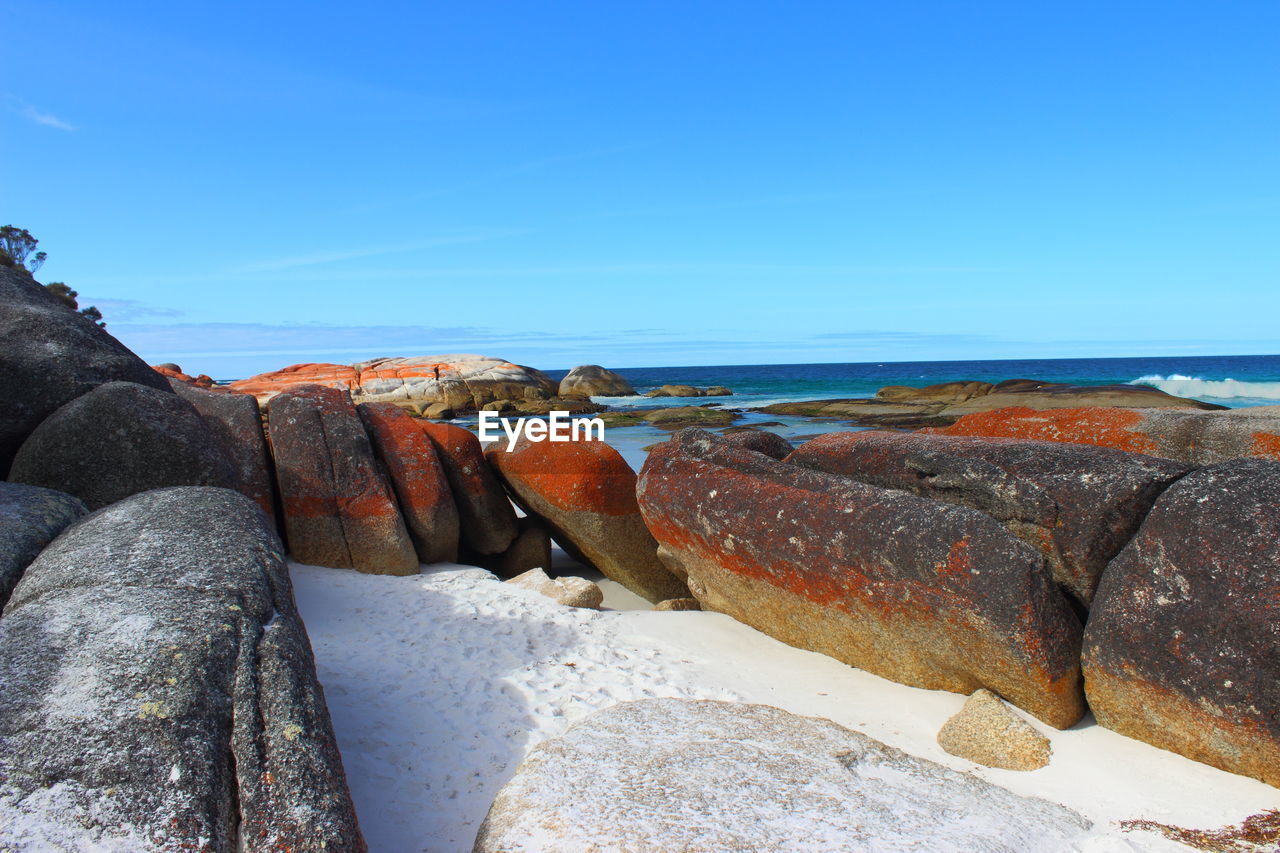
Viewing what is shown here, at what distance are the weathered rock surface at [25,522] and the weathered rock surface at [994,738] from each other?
16.6 ft

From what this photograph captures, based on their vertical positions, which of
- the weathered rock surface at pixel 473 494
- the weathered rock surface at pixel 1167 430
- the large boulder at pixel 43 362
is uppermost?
the large boulder at pixel 43 362

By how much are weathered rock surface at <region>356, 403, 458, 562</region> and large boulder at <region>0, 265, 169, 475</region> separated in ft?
7.50

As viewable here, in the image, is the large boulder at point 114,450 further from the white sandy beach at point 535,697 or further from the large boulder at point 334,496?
the white sandy beach at point 535,697

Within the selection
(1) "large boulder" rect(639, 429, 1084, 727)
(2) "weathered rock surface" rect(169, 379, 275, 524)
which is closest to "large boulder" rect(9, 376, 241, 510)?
(2) "weathered rock surface" rect(169, 379, 275, 524)

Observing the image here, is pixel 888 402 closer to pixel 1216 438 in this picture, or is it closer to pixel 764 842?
pixel 1216 438

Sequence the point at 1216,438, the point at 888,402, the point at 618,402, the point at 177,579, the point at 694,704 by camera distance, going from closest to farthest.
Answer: the point at 177,579 < the point at 694,704 < the point at 1216,438 < the point at 888,402 < the point at 618,402

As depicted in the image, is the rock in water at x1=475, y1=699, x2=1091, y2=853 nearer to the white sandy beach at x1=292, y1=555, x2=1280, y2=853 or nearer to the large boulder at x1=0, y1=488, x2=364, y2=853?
the white sandy beach at x1=292, y1=555, x2=1280, y2=853

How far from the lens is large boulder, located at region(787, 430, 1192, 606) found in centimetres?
509

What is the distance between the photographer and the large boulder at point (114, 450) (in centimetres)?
686

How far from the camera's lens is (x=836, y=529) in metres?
5.82

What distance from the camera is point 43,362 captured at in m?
7.59

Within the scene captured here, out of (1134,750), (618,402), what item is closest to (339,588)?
(1134,750)

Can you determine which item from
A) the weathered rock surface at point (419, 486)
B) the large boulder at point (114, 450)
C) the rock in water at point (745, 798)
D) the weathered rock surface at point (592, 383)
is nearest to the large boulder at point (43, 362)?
the large boulder at point (114, 450)

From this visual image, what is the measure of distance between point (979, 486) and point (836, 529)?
101 cm
